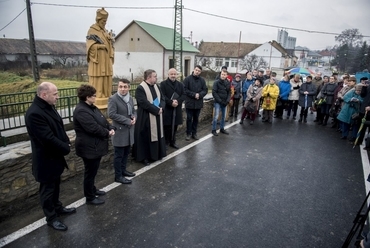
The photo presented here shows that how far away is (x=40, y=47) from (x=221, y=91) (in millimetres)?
42586

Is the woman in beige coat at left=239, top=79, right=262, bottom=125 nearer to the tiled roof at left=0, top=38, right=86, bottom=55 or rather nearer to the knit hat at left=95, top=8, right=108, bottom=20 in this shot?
the knit hat at left=95, top=8, right=108, bottom=20

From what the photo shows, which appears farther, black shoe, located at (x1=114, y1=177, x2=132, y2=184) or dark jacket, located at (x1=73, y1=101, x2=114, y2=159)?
black shoe, located at (x1=114, y1=177, x2=132, y2=184)

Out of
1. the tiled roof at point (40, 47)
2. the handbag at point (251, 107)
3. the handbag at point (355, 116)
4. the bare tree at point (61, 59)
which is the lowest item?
the handbag at point (251, 107)

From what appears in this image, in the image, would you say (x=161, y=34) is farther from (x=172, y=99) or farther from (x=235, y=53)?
(x=172, y=99)

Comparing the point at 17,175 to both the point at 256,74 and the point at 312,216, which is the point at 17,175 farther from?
the point at 256,74

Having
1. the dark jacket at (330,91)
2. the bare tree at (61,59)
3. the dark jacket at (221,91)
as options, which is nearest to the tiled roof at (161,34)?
the bare tree at (61,59)

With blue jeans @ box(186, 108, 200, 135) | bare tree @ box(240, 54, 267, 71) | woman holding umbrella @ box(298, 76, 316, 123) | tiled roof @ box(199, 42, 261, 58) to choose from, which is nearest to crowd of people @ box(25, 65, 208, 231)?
blue jeans @ box(186, 108, 200, 135)

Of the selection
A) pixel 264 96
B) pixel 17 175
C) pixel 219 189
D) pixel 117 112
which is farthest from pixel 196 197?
pixel 264 96

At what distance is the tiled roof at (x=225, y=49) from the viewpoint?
51281mm

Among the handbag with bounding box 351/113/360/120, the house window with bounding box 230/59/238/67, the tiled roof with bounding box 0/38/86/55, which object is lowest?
the handbag with bounding box 351/113/360/120

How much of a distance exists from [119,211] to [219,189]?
1.67 m

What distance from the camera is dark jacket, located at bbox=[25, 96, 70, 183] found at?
9.19 feet

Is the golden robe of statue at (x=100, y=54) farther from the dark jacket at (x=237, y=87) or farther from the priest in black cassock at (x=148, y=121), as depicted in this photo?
the dark jacket at (x=237, y=87)

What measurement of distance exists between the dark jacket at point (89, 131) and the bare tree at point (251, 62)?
44897mm
